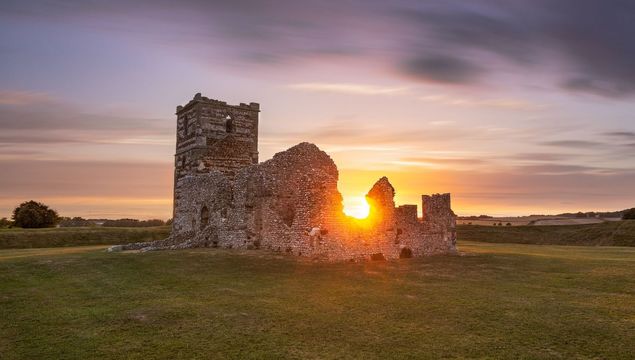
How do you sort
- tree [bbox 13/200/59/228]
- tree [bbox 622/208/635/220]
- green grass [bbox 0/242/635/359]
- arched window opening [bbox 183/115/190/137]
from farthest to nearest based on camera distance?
tree [bbox 622/208/635/220] < tree [bbox 13/200/59/228] < arched window opening [bbox 183/115/190/137] < green grass [bbox 0/242/635/359]

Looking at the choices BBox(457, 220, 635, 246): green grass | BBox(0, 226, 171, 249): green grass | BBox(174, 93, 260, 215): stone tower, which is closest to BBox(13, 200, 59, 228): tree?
BBox(0, 226, 171, 249): green grass

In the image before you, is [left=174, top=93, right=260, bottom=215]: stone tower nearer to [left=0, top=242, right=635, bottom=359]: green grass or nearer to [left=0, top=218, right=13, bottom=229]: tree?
[left=0, top=242, right=635, bottom=359]: green grass

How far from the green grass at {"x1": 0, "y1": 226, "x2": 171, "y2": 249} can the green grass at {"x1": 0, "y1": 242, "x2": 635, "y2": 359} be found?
58.9ft

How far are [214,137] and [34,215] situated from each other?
27154 millimetres

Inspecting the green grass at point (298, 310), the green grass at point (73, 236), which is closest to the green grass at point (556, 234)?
the green grass at point (73, 236)

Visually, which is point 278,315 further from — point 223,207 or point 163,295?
point 223,207

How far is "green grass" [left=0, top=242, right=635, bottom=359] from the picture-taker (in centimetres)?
877

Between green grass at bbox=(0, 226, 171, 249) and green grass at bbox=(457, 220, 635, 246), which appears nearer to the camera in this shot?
green grass at bbox=(0, 226, 171, 249)

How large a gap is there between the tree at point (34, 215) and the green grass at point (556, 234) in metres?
42.6

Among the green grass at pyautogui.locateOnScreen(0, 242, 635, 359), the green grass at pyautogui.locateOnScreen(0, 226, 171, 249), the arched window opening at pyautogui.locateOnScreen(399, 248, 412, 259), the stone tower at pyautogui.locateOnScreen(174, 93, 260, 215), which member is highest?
the stone tower at pyautogui.locateOnScreen(174, 93, 260, 215)

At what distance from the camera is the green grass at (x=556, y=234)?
47.7 meters

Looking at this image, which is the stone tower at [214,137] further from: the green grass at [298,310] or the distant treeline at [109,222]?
the distant treeline at [109,222]

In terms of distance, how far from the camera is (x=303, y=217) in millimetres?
20984

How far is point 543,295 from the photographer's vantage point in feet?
45.6
